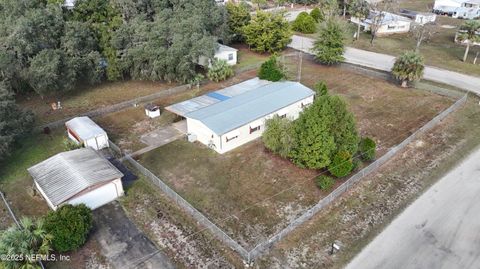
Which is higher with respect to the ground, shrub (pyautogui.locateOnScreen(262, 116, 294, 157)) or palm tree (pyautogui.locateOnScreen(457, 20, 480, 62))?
palm tree (pyautogui.locateOnScreen(457, 20, 480, 62))

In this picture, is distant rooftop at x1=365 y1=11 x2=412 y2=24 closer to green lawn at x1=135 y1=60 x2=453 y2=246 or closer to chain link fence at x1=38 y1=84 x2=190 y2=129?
green lawn at x1=135 y1=60 x2=453 y2=246

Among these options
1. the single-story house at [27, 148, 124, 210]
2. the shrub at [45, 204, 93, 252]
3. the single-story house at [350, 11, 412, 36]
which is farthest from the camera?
the single-story house at [350, 11, 412, 36]

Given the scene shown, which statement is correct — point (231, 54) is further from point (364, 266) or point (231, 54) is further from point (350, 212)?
point (364, 266)

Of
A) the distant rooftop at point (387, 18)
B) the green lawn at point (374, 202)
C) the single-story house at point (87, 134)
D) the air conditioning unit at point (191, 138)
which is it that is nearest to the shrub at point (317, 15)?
the distant rooftop at point (387, 18)

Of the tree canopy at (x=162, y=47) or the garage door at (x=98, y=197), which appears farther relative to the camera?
the tree canopy at (x=162, y=47)

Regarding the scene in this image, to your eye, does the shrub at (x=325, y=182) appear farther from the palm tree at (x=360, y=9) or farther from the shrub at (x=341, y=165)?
the palm tree at (x=360, y=9)

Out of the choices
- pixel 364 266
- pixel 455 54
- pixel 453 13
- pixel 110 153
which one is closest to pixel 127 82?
pixel 110 153

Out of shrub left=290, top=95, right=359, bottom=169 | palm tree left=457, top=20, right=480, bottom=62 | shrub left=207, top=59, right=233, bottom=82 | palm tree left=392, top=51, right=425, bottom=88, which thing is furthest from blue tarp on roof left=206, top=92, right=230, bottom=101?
palm tree left=457, top=20, right=480, bottom=62
